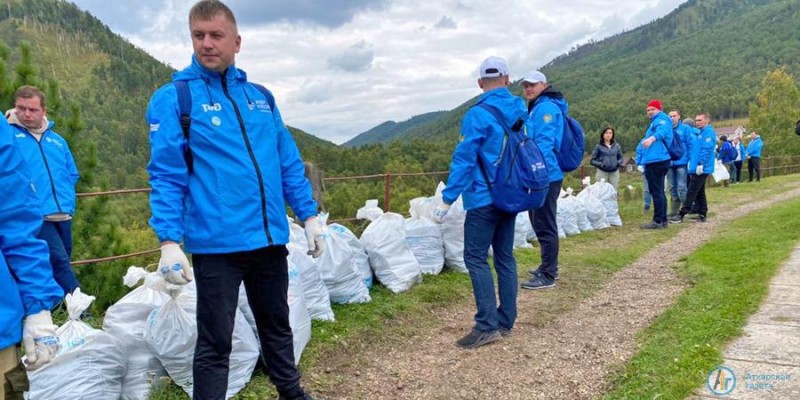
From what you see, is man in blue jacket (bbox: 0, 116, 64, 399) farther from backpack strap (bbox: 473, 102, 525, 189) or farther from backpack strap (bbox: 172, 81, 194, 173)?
backpack strap (bbox: 473, 102, 525, 189)

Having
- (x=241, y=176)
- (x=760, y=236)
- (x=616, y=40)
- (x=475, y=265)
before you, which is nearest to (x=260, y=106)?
(x=241, y=176)

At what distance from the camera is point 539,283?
4.70 metres

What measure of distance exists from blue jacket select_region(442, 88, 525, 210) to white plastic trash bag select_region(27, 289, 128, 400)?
6.57 feet

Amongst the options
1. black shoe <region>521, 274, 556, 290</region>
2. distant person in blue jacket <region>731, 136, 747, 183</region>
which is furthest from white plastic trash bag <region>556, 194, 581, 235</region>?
distant person in blue jacket <region>731, 136, 747, 183</region>

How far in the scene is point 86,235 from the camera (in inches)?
264

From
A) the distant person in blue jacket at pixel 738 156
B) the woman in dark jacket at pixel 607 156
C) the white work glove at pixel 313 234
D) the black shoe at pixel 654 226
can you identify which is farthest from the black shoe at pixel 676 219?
the distant person in blue jacket at pixel 738 156

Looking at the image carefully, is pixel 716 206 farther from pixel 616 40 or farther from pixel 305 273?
pixel 616 40

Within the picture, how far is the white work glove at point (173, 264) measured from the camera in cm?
197

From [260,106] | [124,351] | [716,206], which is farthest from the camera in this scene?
[716,206]

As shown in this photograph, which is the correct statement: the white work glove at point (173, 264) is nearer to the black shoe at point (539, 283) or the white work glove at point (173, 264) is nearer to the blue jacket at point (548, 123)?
the blue jacket at point (548, 123)

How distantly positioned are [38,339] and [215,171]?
0.79 meters

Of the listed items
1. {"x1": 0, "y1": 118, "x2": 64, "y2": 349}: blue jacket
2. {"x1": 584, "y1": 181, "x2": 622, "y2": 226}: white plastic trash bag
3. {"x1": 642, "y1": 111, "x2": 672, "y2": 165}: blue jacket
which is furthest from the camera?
{"x1": 584, "y1": 181, "x2": 622, "y2": 226}: white plastic trash bag

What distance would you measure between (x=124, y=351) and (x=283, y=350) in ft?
2.88

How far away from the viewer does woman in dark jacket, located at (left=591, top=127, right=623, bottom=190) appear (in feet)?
29.0
